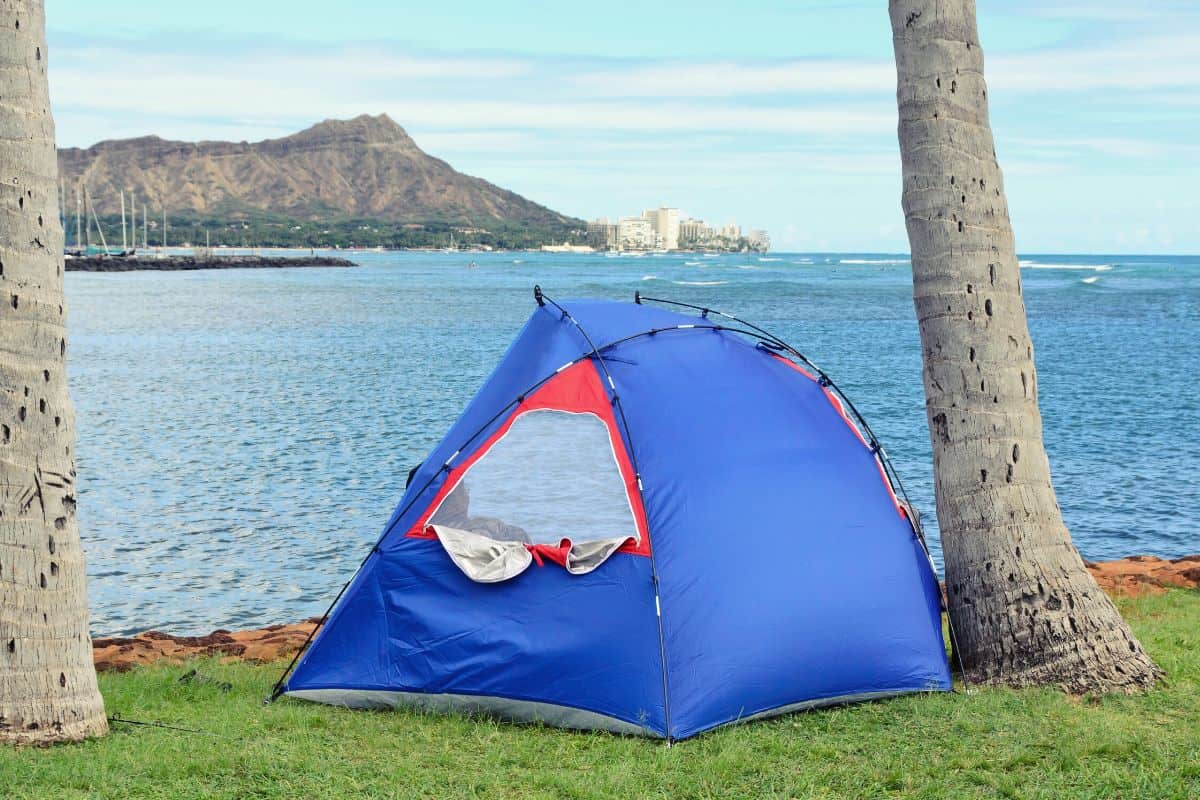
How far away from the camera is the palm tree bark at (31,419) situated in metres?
5.72

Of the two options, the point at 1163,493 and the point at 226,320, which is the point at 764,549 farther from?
the point at 226,320

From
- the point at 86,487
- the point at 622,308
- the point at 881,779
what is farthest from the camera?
the point at 86,487

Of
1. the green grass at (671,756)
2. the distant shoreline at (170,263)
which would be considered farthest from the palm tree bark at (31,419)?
the distant shoreline at (170,263)

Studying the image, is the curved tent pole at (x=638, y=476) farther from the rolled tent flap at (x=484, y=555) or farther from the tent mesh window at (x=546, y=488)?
the rolled tent flap at (x=484, y=555)

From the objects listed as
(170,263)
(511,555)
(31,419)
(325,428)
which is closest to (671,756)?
(511,555)

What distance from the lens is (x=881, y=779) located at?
215 inches

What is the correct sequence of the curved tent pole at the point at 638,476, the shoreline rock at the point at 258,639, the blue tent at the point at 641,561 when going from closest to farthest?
the curved tent pole at the point at 638,476 < the blue tent at the point at 641,561 < the shoreline rock at the point at 258,639

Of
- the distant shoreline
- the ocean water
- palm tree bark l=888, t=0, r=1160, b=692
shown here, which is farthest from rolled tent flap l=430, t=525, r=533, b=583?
the distant shoreline

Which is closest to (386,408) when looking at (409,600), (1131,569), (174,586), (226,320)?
(174,586)

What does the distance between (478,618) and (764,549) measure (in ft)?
5.36

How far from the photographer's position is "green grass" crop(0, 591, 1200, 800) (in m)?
5.34

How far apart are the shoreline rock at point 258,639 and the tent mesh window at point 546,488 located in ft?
7.95

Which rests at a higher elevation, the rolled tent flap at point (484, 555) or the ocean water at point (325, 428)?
the rolled tent flap at point (484, 555)

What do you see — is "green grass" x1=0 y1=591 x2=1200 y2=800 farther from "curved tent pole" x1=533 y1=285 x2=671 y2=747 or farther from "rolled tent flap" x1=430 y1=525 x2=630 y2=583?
"rolled tent flap" x1=430 y1=525 x2=630 y2=583
